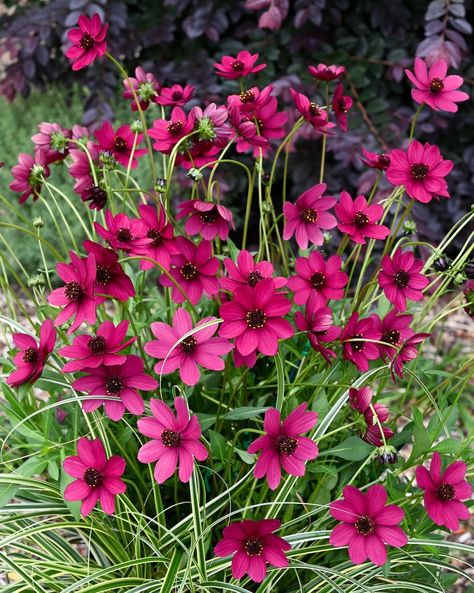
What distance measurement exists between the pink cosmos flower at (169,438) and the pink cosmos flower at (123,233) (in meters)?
0.23

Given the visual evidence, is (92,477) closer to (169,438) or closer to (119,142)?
(169,438)

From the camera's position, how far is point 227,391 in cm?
146

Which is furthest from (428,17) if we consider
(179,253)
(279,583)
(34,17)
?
(279,583)

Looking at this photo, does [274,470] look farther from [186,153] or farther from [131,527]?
[186,153]

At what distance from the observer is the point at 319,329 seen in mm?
1147

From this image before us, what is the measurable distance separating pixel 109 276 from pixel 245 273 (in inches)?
7.9

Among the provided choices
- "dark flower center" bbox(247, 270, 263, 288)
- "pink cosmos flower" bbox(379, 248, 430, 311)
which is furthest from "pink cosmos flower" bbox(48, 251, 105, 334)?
"pink cosmos flower" bbox(379, 248, 430, 311)

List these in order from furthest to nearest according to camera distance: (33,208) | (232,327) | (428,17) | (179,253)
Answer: (33,208)
(428,17)
(179,253)
(232,327)

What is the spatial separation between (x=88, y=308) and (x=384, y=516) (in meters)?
0.50

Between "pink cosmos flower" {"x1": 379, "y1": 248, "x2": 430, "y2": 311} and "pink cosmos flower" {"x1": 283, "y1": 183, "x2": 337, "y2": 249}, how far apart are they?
0.15m

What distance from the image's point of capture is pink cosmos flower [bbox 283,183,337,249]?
129 centimetres

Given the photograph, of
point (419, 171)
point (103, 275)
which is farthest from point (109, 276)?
point (419, 171)

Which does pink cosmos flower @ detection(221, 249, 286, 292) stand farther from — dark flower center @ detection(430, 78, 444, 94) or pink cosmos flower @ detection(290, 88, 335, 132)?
dark flower center @ detection(430, 78, 444, 94)

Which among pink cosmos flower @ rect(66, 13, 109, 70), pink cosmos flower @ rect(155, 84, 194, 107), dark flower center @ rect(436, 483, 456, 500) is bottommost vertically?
dark flower center @ rect(436, 483, 456, 500)
